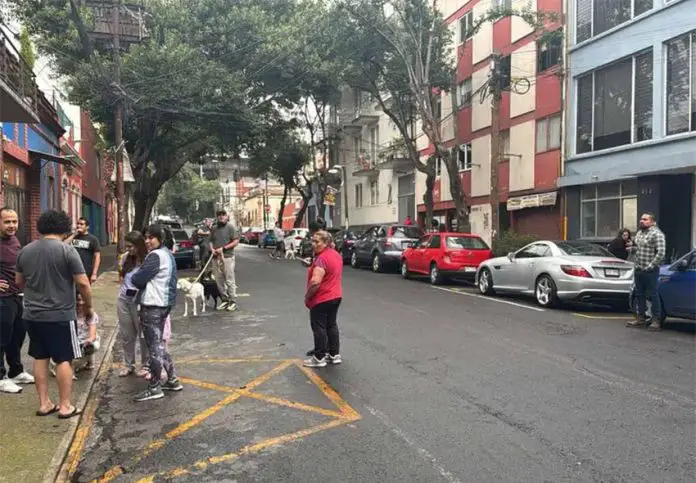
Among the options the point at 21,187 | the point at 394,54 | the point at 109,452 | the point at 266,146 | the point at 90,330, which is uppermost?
the point at 394,54

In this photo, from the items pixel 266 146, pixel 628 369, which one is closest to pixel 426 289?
pixel 628 369

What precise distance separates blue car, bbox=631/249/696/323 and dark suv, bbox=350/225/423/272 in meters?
11.0

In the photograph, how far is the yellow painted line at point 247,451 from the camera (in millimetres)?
3930

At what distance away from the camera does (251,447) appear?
438 cm

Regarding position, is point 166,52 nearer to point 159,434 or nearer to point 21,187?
point 21,187

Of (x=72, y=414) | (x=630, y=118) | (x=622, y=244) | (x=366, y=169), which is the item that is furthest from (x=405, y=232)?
(x=72, y=414)

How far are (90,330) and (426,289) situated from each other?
9976mm

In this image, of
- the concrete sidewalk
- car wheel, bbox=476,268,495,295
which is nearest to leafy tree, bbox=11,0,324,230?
car wheel, bbox=476,268,495,295

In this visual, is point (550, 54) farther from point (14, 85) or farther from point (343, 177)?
point (343, 177)

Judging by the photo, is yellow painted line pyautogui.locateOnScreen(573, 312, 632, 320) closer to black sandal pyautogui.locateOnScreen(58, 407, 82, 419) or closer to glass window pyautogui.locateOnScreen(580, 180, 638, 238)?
glass window pyautogui.locateOnScreen(580, 180, 638, 238)

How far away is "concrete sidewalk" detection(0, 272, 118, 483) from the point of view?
3939 mm

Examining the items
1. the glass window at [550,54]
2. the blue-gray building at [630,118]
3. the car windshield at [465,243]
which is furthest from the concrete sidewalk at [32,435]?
the glass window at [550,54]

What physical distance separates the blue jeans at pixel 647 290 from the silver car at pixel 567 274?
59.5 inches

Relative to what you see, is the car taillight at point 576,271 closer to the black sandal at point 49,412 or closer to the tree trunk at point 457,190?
the black sandal at point 49,412
